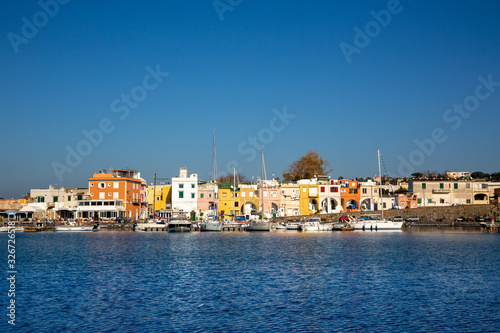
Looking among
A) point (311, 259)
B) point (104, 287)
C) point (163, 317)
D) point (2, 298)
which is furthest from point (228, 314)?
point (311, 259)

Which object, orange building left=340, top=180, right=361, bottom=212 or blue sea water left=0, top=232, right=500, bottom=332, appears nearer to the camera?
blue sea water left=0, top=232, right=500, bottom=332

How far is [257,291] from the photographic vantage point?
28922 millimetres

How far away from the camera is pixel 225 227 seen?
85438 mm

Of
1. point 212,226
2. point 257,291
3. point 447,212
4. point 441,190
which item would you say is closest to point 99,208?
point 212,226

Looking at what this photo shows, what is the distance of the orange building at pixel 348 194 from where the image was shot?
334 feet

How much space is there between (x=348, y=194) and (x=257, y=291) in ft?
249

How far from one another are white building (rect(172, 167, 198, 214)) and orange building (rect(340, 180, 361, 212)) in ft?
95.2

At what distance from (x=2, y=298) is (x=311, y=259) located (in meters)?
24.8

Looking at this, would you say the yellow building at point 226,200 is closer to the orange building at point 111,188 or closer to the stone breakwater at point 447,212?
the orange building at point 111,188

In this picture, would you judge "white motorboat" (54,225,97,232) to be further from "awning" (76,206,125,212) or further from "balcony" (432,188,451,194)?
"balcony" (432,188,451,194)

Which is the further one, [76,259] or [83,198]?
[83,198]

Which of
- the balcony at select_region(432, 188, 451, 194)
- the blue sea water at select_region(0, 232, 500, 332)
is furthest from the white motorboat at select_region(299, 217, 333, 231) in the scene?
the balcony at select_region(432, 188, 451, 194)

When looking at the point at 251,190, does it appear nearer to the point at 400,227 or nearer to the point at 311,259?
the point at 400,227

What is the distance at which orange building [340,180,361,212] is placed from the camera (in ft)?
334
